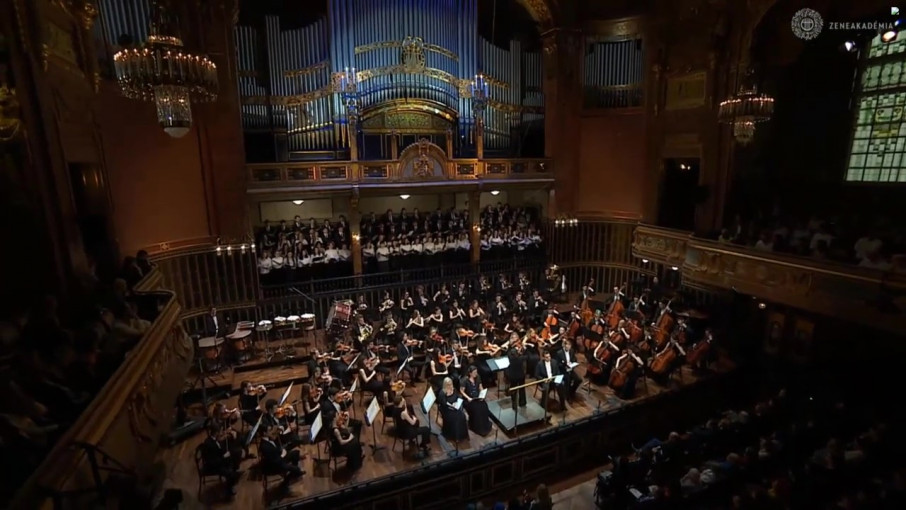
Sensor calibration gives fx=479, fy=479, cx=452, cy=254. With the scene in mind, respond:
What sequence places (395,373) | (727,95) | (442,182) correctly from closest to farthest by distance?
(395,373), (727,95), (442,182)

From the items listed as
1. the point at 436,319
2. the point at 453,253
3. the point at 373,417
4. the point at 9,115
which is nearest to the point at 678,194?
the point at 453,253

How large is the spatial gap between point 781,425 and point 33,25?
12757 mm

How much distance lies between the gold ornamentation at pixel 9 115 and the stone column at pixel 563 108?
1300 centimetres

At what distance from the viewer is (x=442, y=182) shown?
1392 centimetres

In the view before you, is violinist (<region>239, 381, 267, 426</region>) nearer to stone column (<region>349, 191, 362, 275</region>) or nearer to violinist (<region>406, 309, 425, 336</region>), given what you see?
violinist (<region>406, 309, 425, 336</region>)

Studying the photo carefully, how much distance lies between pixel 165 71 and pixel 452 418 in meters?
6.46

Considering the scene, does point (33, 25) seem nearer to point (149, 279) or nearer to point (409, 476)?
point (149, 279)

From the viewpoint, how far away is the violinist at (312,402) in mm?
7816

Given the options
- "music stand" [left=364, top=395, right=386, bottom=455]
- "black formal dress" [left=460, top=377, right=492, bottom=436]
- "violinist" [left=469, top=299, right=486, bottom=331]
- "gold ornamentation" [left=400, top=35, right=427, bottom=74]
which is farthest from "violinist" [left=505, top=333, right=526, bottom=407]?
"gold ornamentation" [left=400, top=35, right=427, bottom=74]

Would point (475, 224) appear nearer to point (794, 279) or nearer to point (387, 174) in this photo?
point (387, 174)

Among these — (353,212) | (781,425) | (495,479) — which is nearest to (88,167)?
(353,212)

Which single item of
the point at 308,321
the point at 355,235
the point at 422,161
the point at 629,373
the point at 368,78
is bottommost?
the point at 629,373

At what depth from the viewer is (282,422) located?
7.59 m

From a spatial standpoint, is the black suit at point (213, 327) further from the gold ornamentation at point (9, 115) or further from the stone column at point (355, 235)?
the gold ornamentation at point (9, 115)
